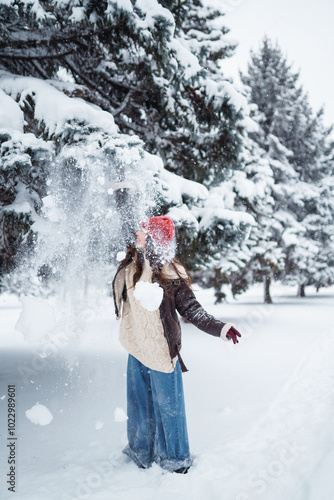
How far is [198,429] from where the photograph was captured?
3492 millimetres

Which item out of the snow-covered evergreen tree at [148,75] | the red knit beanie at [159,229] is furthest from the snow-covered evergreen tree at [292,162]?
the red knit beanie at [159,229]

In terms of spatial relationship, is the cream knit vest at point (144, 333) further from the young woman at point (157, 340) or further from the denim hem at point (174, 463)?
the denim hem at point (174, 463)

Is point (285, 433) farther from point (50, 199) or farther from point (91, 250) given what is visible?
point (50, 199)

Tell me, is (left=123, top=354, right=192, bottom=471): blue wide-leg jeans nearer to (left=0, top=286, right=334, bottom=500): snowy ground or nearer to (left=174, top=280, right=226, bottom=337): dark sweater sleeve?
(left=0, top=286, right=334, bottom=500): snowy ground

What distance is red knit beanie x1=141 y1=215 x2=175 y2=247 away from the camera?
253 cm

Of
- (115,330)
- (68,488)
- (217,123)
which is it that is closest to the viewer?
(68,488)

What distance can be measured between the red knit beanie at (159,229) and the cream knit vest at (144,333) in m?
0.20

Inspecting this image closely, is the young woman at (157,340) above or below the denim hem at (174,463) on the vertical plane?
above

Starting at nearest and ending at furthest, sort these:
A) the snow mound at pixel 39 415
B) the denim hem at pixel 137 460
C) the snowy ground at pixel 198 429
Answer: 1. the snowy ground at pixel 198 429
2. the denim hem at pixel 137 460
3. the snow mound at pixel 39 415

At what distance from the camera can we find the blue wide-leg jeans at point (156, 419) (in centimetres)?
251

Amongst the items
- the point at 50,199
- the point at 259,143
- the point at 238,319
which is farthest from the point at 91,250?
the point at 259,143

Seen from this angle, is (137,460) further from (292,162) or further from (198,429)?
(292,162)

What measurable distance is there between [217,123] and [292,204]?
48.1 feet

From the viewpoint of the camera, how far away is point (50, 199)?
4.07 m
